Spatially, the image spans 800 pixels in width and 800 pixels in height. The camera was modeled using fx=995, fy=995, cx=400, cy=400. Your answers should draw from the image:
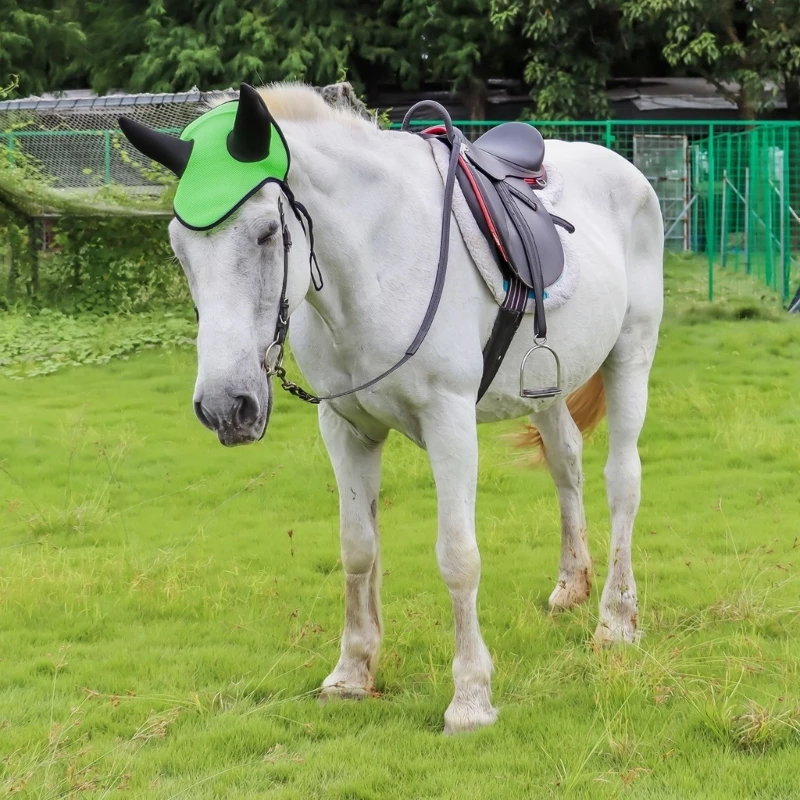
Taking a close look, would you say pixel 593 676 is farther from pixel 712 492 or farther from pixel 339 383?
pixel 712 492

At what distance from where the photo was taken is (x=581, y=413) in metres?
4.88

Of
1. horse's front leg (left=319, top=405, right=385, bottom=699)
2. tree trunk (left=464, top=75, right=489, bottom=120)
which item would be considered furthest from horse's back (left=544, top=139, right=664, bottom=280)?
tree trunk (left=464, top=75, right=489, bottom=120)

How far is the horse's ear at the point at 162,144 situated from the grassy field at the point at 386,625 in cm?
183

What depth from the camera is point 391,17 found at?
824 inches

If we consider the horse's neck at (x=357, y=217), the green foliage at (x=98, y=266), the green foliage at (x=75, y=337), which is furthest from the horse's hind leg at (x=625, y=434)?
the green foliage at (x=98, y=266)

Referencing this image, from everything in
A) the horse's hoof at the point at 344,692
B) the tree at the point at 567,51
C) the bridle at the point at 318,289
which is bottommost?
the horse's hoof at the point at 344,692

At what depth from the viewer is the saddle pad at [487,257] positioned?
3342 millimetres

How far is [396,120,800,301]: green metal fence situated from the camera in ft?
42.0

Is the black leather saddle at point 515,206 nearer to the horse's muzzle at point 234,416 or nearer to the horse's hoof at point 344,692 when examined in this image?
the horse's muzzle at point 234,416

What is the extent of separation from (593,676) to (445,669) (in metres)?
0.56

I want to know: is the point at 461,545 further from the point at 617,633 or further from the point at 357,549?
the point at 617,633

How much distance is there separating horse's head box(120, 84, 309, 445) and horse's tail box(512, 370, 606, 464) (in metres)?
2.34

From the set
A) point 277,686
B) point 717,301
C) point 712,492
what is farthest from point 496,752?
point 717,301

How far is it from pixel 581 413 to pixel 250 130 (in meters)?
2.70
